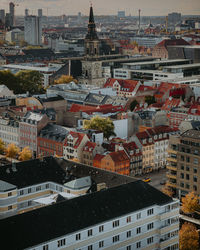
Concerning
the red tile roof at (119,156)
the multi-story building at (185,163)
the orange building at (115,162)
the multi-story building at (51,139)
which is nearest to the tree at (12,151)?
the multi-story building at (51,139)

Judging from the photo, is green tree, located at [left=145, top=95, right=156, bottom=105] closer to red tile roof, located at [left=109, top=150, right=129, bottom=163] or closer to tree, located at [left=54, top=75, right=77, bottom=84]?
tree, located at [left=54, top=75, right=77, bottom=84]

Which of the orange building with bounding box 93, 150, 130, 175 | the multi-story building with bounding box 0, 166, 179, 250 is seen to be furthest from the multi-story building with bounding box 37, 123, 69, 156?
the multi-story building with bounding box 0, 166, 179, 250

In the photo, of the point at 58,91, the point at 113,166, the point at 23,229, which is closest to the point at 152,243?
the point at 23,229

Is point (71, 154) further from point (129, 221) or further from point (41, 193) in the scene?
point (129, 221)

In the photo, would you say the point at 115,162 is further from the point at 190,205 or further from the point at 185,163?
the point at 190,205

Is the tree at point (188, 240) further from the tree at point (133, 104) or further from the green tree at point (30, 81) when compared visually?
the green tree at point (30, 81)
